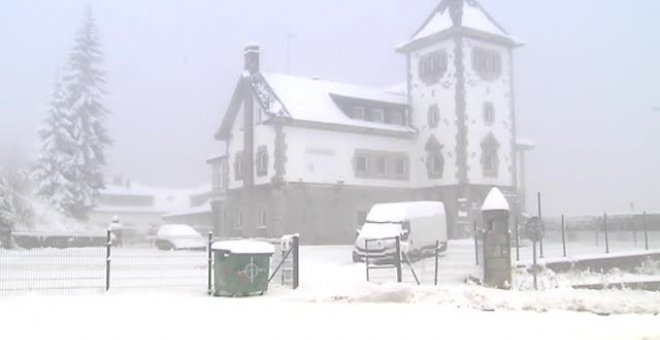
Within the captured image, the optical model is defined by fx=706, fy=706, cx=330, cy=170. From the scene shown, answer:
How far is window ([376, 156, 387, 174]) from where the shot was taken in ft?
151

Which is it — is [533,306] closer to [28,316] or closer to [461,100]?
[28,316]

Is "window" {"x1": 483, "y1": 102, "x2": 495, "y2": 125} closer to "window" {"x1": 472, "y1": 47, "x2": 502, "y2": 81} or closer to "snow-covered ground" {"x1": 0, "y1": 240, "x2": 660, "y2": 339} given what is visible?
"window" {"x1": 472, "y1": 47, "x2": 502, "y2": 81}

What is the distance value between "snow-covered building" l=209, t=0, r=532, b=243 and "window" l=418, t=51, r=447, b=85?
0.07 metres

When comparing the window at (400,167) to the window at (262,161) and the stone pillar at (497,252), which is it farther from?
the stone pillar at (497,252)

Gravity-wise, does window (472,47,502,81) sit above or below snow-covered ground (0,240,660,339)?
above

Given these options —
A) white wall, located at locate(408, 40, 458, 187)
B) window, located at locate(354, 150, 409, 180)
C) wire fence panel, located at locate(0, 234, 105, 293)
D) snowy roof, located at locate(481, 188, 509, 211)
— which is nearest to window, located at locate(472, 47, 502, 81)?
white wall, located at locate(408, 40, 458, 187)

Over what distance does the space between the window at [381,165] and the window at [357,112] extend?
3043 mm

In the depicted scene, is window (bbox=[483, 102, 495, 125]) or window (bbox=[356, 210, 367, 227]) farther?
window (bbox=[483, 102, 495, 125])

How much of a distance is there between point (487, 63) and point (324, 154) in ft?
43.4

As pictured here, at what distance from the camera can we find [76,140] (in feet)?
167

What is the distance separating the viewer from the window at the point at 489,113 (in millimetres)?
47156

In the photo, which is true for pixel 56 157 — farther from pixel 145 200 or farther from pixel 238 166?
pixel 145 200

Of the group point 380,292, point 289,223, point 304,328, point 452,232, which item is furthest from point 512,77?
point 304,328

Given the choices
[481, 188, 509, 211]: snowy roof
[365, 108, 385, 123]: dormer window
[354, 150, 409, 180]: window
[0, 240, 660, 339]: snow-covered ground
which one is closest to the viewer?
[0, 240, 660, 339]: snow-covered ground
